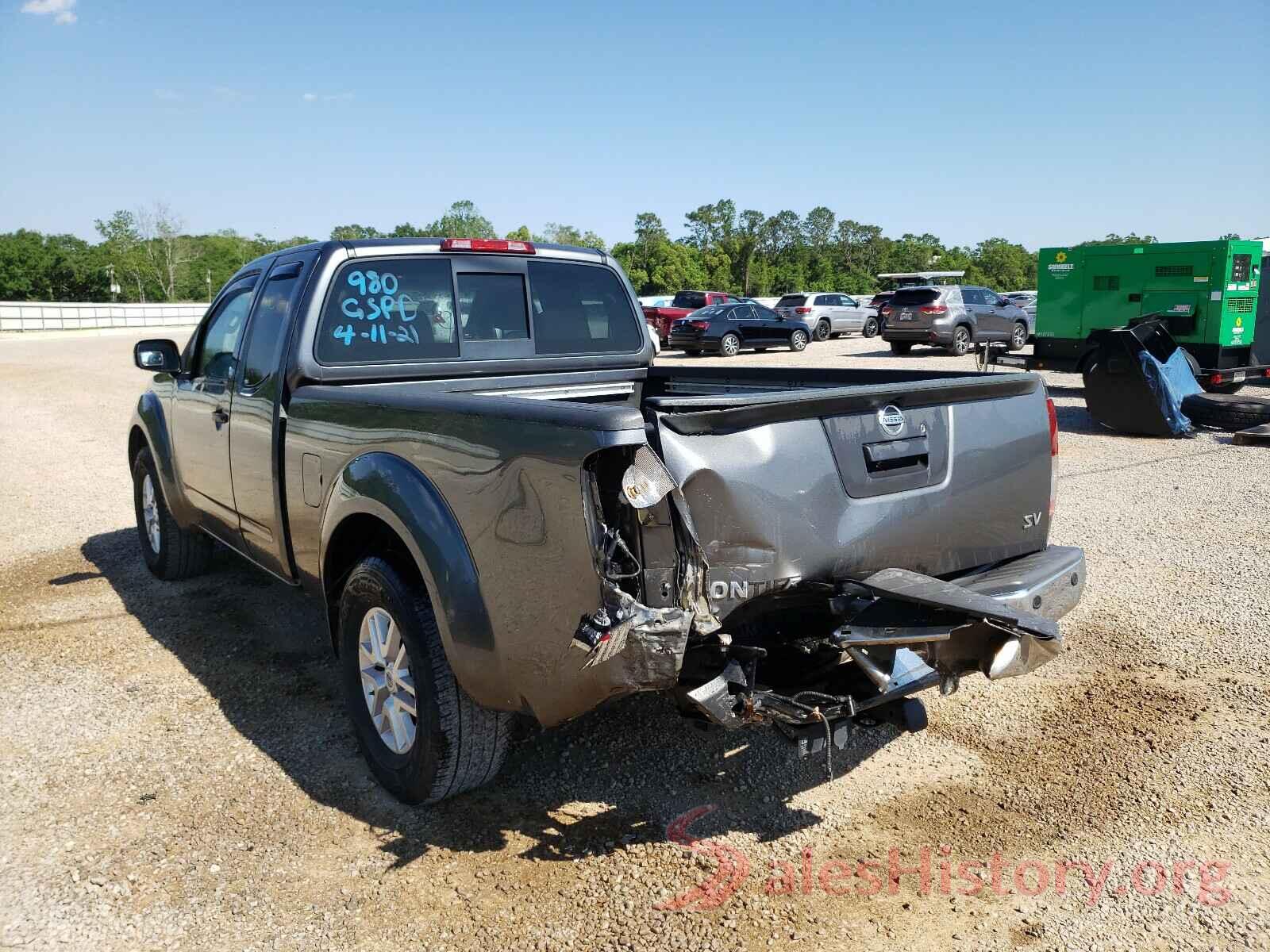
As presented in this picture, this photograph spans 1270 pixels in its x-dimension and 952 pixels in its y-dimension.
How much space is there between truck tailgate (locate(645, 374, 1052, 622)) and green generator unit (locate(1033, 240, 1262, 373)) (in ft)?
31.4

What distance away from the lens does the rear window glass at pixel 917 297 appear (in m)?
24.2

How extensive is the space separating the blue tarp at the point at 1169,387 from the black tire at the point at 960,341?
1269 centimetres

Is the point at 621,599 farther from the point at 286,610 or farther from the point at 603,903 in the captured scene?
the point at 286,610

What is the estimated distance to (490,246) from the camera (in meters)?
4.66

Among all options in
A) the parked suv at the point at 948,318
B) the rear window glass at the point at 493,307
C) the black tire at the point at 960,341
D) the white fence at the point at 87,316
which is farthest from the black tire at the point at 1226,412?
the white fence at the point at 87,316

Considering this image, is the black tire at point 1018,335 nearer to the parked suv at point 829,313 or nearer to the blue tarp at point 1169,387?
the parked suv at point 829,313

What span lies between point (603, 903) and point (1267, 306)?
13.5 metres

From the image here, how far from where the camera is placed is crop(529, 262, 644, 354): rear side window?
4.84 m

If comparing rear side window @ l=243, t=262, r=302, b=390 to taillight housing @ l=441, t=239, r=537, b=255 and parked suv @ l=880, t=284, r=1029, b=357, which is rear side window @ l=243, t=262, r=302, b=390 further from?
parked suv @ l=880, t=284, r=1029, b=357

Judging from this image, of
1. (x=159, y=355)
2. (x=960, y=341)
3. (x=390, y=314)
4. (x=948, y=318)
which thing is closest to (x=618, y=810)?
(x=390, y=314)

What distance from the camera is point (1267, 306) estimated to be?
12.9 m

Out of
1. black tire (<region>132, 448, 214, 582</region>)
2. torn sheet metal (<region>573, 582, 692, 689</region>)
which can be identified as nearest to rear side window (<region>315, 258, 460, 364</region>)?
torn sheet metal (<region>573, 582, 692, 689</region>)

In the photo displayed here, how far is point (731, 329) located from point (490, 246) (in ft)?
71.5

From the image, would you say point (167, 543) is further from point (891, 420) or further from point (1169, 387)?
point (1169, 387)
